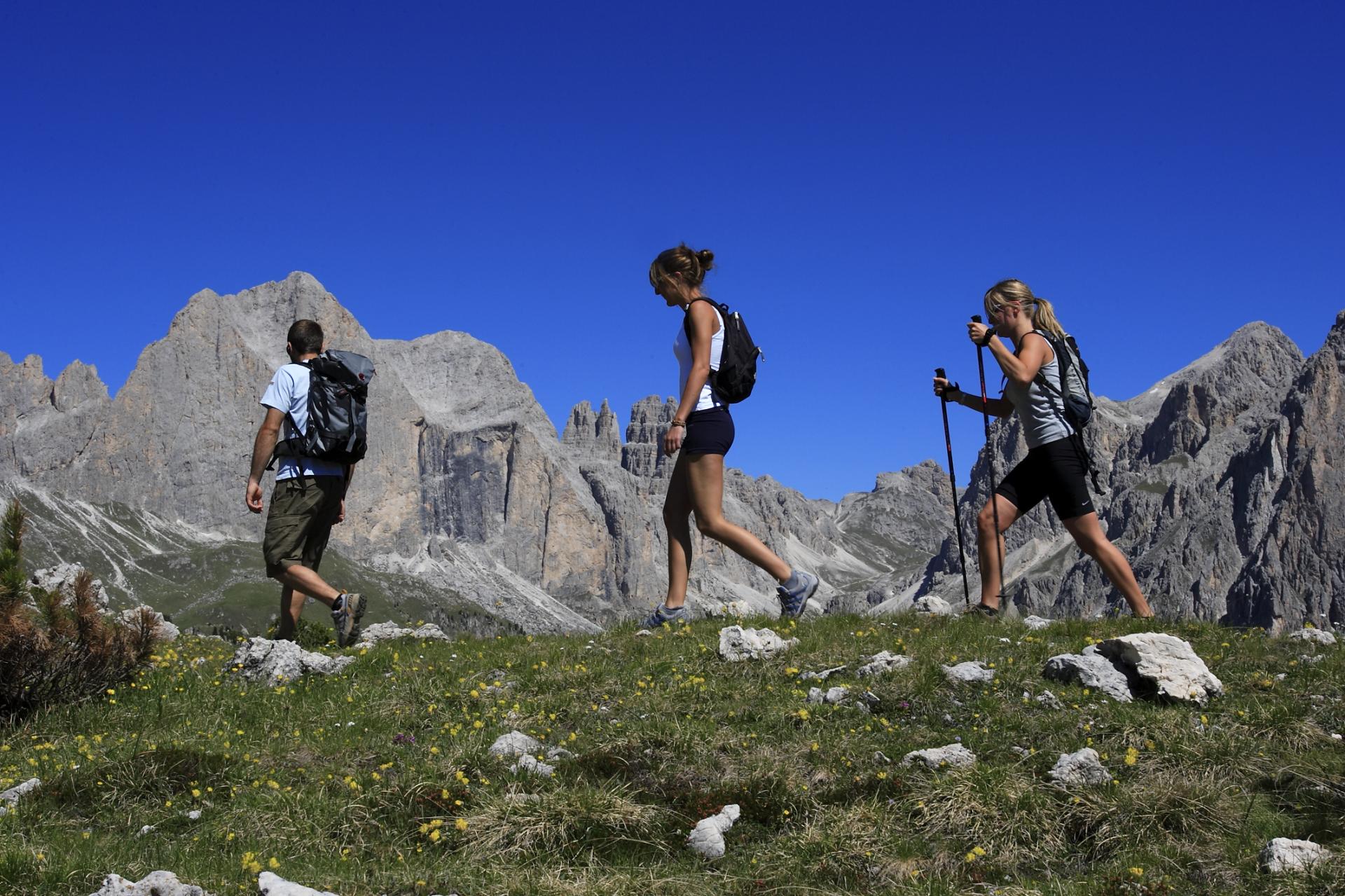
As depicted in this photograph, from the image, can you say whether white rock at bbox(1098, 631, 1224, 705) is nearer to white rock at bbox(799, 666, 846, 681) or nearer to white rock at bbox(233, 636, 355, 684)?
white rock at bbox(799, 666, 846, 681)

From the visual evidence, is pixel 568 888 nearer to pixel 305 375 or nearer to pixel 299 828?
pixel 299 828

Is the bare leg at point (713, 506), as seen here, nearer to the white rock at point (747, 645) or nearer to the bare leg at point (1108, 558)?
the white rock at point (747, 645)

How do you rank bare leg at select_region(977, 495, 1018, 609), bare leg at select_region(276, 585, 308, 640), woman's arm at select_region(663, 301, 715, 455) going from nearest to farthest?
woman's arm at select_region(663, 301, 715, 455) → bare leg at select_region(977, 495, 1018, 609) → bare leg at select_region(276, 585, 308, 640)

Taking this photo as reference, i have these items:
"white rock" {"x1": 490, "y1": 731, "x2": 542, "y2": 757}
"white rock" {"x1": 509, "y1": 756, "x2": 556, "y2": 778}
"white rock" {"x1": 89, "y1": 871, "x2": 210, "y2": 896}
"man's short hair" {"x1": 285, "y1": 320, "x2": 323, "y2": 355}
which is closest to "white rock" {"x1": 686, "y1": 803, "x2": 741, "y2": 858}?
"white rock" {"x1": 509, "y1": 756, "x2": 556, "y2": 778}

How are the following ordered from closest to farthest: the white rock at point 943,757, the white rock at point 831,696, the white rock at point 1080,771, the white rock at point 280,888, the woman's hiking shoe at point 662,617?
the white rock at point 280,888, the white rock at point 1080,771, the white rock at point 943,757, the white rock at point 831,696, the woman's hiking shoe at point 662,617

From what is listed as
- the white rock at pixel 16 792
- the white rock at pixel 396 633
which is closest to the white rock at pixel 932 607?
the white rock at pixel 396 633

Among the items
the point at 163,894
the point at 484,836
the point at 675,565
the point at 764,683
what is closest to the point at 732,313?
the point at 675,565

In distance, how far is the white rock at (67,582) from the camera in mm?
11594

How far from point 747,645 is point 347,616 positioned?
531cm

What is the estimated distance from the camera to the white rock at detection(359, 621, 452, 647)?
48.1 ft

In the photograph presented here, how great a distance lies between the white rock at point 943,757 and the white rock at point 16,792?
20.2 feet

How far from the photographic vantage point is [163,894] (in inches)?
235

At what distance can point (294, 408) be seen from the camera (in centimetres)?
1305

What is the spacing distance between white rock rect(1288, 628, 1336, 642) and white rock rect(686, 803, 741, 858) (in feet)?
23.1
